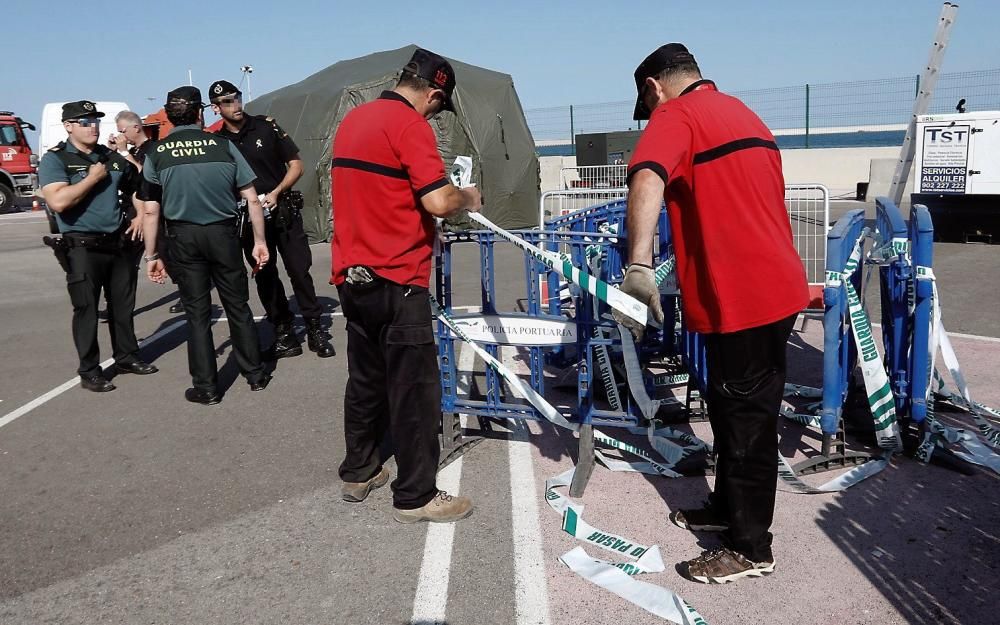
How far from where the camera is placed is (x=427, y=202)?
136 inches

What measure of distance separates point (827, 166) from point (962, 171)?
12.8m

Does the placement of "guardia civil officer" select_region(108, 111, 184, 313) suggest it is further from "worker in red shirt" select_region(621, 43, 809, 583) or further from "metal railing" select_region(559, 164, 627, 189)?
"metal railing" select_region(559, 164, 627, 189)

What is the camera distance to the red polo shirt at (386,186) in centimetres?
346

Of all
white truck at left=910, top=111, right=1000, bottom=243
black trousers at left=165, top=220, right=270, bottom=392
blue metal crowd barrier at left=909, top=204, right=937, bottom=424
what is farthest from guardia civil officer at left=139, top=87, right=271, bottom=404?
white truck at left=910, top=111, right=1000, bottom=243

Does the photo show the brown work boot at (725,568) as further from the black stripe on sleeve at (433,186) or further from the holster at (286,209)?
the holster at (286,209)

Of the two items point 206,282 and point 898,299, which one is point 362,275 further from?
point 898,299

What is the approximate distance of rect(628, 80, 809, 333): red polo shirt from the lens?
2945mm

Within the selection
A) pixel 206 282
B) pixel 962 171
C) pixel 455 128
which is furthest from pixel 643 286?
pixel 455 128

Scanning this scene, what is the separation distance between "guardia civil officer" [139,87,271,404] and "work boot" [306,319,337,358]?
3.45 feet

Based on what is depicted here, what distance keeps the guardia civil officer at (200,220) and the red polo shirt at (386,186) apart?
7.07ft

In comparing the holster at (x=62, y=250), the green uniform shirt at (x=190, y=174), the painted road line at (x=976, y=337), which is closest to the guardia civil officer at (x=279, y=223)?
the green uniform shirt at (x=190, y=174)

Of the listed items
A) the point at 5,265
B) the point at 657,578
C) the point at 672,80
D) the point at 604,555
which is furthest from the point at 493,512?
the point at 5,265

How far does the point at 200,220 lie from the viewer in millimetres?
5449

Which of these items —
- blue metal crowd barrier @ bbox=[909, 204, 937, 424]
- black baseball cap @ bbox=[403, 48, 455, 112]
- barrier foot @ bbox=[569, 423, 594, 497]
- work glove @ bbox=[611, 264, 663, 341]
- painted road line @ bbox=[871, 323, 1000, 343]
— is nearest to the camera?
work glove @ bbox=[611, 264, 663, 341]
